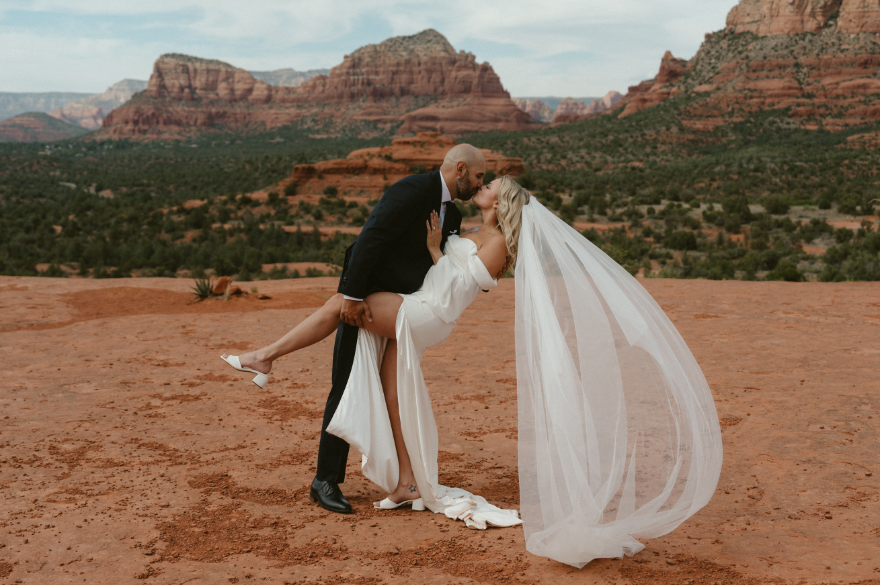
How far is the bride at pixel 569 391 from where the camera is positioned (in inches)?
113

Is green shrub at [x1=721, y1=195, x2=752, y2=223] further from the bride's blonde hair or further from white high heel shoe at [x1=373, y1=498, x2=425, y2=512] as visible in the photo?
white high heel shoe at [x1=373, y1=498, x2=425, y2=512]

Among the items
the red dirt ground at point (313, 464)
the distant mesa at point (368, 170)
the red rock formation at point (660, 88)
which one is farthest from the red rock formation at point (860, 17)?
the red dirt ground at point (313, 464)

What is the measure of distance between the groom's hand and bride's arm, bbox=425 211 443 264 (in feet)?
1.56

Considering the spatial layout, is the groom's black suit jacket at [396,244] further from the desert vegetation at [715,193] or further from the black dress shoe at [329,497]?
the desert vegetation at [715,193]

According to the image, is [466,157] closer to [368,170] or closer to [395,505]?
[395,505]

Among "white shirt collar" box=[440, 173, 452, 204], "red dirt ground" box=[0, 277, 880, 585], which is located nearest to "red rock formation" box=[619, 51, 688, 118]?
"red dirt ground" box=[0, 277, 880, 585]

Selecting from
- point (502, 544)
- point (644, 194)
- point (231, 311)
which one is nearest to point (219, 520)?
point (502, 544)

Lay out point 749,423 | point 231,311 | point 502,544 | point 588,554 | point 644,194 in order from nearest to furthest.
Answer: point 588,554, point 502,544, point 749,423, point 231,311, point 644,194

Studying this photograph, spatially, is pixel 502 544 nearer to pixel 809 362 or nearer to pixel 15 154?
pixel 809 362

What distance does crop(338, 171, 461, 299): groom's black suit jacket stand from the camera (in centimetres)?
348

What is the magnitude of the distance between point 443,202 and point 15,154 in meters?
84.2

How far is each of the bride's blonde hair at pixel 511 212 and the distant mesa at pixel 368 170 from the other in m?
37.1

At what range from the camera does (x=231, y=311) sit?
10.7 meters

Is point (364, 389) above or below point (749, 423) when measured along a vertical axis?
above
